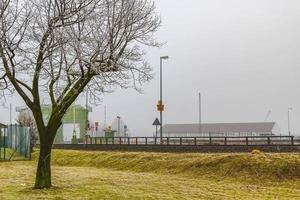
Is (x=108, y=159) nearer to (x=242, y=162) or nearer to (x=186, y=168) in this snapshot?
(x=186, y=168)

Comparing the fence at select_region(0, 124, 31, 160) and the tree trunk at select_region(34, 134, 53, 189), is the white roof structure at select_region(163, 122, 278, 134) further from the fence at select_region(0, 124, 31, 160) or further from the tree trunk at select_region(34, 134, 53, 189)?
the tree trunk at select_region(34, 134, 53, 189)

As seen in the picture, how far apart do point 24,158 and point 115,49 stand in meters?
24.3

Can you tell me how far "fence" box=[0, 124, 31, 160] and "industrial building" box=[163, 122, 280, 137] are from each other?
51.9m

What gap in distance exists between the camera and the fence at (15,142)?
40.4m

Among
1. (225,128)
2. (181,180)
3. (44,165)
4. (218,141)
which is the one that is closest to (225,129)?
(225,128)

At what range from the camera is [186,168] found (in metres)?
26.0

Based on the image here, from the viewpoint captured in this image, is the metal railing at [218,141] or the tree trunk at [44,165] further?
the metal railing at [218,141]

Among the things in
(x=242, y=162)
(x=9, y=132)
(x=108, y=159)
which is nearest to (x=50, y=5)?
(x=242, y=162)

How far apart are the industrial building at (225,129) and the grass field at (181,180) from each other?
64.7m

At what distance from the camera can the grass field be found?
18.3 m

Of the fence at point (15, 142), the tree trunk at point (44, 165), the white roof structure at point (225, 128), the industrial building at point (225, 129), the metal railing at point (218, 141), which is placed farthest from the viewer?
the white roof structure at point (225, 128)

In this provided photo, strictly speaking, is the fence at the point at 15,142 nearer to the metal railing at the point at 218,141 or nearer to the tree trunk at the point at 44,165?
the metal railing at the point at 218,141

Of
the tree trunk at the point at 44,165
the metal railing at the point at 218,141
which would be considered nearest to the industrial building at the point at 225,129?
the metal railing at the point at 218,141

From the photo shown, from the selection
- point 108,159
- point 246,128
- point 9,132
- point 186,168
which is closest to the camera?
point 186,168
